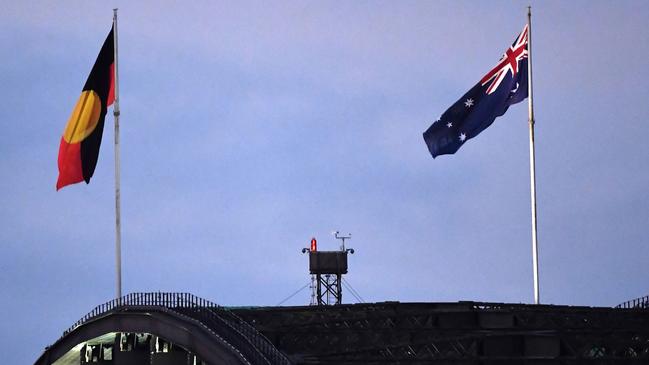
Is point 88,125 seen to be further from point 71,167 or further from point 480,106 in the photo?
point 480,106

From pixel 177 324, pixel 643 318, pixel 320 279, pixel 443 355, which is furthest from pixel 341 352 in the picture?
pixel 320 279

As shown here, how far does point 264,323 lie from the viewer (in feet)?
233

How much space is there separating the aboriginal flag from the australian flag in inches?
690

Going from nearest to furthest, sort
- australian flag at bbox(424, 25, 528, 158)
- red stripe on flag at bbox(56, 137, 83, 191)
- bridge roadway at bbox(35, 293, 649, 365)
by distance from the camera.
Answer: bridge roadway at bbox(35, 293, 649, 365) → australian flag at bbox(424, 25, 528, 158) → red stripe on flag at bbox(56, 137, 83, 191)

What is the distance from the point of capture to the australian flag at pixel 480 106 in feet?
234

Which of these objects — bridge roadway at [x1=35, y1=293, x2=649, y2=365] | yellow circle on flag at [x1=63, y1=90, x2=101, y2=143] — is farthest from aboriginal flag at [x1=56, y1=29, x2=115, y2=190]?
bridge roadway at [x1=35, y1=293, x2=649, y2=365]

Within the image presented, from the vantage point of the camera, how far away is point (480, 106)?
235 feet

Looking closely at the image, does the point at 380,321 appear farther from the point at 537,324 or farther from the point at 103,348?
the point at 103,348

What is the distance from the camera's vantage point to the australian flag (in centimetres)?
7138

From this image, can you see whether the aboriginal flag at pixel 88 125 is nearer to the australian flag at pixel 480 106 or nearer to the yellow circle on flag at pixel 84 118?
the yellow circle on flag at pixel 84 118

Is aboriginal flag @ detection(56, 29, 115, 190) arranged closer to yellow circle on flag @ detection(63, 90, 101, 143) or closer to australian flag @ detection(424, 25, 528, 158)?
yellow circle on flag @ detection(63, 90, 101, 143)

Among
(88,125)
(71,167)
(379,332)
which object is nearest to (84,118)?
(88,125)

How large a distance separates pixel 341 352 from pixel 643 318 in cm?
1737

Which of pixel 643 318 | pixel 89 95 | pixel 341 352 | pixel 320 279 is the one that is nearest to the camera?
pixel 341 352
